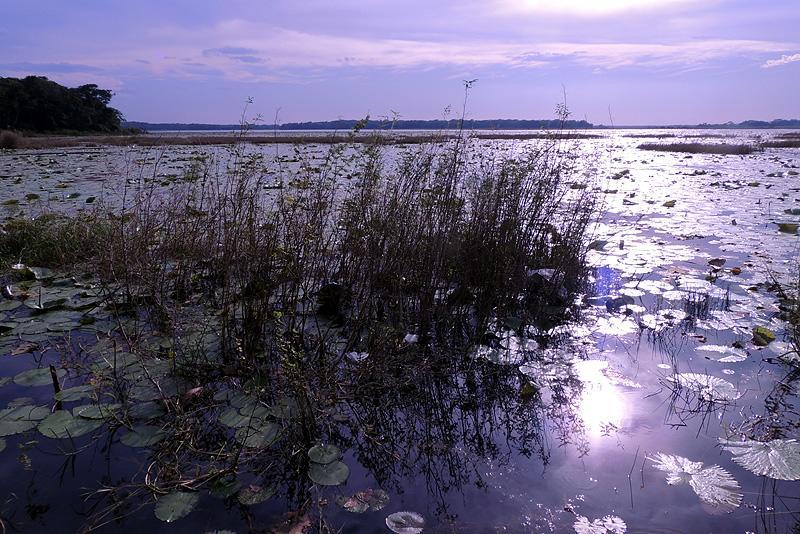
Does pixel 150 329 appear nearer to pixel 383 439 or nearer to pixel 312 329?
pixel 312 329

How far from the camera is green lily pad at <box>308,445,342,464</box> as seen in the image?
2.42 metres

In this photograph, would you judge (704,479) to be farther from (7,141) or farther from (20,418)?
(7,141)

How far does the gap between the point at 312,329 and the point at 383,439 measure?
1470 millimetres

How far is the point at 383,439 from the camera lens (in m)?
2.68

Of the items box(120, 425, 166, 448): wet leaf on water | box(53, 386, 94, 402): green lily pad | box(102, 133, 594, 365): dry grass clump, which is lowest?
box(120, 425, 166, 448): wet leaf on water

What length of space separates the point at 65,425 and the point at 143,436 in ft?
1.46

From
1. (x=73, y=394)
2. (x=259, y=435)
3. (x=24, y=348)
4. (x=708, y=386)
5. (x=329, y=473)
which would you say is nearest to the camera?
(x=329, y=473)

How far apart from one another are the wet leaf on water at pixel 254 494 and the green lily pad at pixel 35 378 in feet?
5.68

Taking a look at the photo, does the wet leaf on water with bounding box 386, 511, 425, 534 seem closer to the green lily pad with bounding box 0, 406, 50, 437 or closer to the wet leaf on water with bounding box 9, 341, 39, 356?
the green lily pad with bounding box 0, 406, 50, 437

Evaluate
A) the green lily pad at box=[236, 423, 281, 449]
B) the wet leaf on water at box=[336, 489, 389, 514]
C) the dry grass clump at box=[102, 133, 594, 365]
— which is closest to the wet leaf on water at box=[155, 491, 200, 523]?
the green lily pad at box=[236, 423, 281, 449]

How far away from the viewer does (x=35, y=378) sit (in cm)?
315

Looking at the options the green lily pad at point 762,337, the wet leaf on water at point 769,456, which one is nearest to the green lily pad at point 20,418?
the wet leaf on water at point 769,456

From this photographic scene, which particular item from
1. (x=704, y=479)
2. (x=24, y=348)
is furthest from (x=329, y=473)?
(x=24, y=348)

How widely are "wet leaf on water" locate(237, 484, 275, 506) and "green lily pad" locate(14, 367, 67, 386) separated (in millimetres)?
1733
